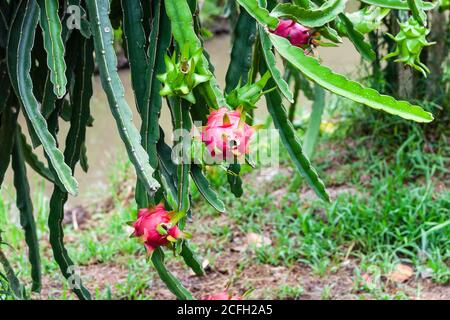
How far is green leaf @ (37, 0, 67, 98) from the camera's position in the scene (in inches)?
47.6

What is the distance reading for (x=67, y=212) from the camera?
2.95 meters

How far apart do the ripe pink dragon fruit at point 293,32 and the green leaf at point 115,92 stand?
30cm

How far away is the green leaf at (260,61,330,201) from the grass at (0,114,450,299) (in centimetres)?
87

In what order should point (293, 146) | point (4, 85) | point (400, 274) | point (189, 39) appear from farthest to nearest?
point (400, 274)
point (4, 85)
point (293, 146)
point (189, 39)

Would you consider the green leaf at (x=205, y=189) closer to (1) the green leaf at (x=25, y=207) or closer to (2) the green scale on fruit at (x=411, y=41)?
(2) the green scale on fruit at (x=411, y=41)

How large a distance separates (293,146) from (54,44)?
19.0 inches

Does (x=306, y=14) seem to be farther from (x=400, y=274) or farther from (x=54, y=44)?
(x=400, y=274)

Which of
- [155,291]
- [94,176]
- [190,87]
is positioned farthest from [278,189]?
[190,87]

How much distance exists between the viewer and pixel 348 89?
3.67 ft

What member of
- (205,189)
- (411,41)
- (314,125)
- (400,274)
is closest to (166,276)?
(205,189)

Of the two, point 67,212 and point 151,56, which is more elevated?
point 151,56
